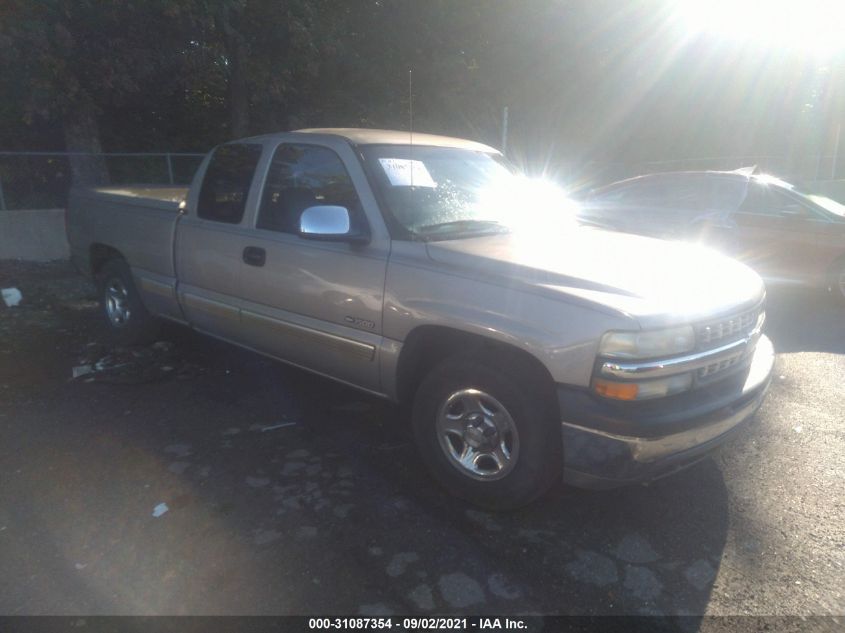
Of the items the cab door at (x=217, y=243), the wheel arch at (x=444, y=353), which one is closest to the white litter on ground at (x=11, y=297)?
the cab door at (x=217, y=243)

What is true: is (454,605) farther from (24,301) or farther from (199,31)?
(199,31)

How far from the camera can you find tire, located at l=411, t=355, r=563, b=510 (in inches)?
125

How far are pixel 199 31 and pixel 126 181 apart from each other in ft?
9.44

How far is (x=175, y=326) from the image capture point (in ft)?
21.4

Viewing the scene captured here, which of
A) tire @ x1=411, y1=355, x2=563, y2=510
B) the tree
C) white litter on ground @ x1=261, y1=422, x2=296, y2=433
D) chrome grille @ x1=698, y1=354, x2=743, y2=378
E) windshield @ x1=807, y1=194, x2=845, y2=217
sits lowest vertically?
white litter on ground @ x1=261, y1=422, x2=296, y2=433

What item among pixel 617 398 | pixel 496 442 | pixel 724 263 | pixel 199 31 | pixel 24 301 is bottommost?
pixel 24 301

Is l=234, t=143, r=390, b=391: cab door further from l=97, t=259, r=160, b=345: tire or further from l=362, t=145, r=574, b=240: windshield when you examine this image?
l=97, t=259, r=160, b=345: tire

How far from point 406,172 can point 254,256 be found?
117 centimetres

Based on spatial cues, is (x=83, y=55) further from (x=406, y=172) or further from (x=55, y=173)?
(x=406, y=172)

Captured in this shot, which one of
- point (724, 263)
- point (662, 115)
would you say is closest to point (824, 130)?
point (662, 115)

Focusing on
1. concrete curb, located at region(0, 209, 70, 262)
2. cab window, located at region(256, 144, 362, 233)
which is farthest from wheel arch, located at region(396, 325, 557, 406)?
concrete curb, located at region(0, 209, 70, 262)

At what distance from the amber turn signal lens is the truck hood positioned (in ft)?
0.91

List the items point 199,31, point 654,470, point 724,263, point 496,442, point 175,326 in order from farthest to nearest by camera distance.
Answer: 1. point 199,31
2. point 175,326
3. point 724,263
4. point 496,442
5. point 654,470

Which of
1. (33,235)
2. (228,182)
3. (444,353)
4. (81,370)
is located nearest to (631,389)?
(444,353)
